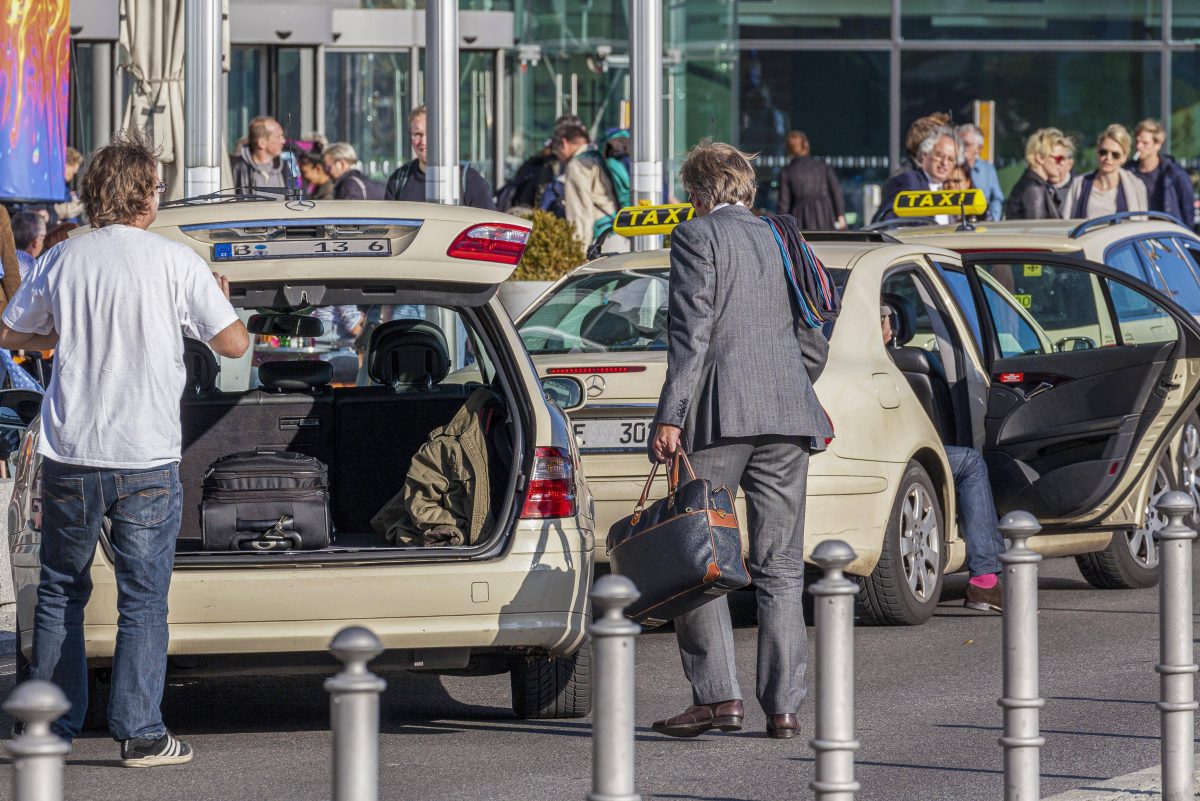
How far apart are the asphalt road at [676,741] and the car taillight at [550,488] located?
695 mm

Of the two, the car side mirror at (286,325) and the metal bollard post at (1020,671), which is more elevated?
the car side mirror at (286,325)

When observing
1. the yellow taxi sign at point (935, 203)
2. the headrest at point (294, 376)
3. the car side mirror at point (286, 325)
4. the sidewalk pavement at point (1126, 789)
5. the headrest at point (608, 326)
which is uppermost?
the yellow taxi sign at point (935, 203)

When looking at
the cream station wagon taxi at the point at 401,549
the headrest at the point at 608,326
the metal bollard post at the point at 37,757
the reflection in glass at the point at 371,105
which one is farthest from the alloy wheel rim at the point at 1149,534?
the reflection in glass at the point at 371,105

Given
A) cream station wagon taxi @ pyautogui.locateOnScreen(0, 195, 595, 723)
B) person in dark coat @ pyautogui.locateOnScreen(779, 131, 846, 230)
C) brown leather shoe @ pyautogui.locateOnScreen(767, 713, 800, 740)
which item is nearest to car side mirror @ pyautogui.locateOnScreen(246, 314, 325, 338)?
Result: cream station wagon taxi @ pyautogui.locateOnScreen(0, 195, 595, 723)

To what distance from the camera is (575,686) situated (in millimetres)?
6688

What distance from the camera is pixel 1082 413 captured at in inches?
360

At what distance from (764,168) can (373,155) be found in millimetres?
4495

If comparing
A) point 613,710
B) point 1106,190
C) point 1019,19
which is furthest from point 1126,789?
point 1019,19

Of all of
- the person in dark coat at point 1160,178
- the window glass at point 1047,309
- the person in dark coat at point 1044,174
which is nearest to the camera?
the window glass at point 1047,309

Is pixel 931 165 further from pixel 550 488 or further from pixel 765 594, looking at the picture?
pixel 550 488

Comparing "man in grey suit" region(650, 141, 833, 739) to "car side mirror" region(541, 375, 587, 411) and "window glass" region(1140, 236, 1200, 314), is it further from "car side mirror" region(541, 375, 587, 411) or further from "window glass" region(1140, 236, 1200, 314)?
"window glass" region(1140, 236, 1200, 314)

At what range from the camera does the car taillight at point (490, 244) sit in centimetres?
627

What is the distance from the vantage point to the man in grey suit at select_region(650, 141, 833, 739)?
6.29 meters

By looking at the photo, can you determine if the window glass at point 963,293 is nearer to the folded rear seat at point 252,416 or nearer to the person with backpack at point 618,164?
the folded rear seat at point 252,416
